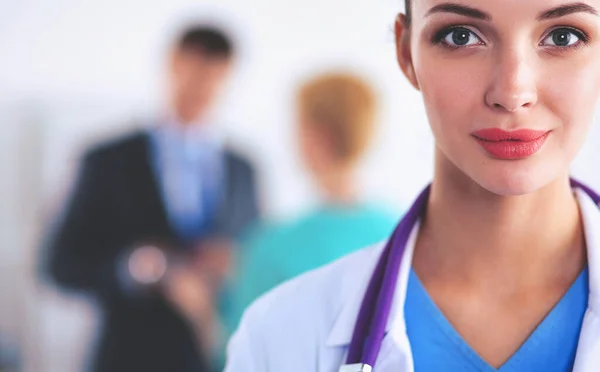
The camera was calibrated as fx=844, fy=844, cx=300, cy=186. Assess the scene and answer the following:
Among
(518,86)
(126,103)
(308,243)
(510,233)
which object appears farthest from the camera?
(126,103)

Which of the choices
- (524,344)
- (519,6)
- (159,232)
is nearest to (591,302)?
(524,344)

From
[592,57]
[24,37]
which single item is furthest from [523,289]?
[24,37]

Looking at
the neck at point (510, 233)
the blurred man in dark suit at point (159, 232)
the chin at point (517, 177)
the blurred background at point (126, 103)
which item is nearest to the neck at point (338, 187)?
the blurred man in dark suit at point (159, 232)

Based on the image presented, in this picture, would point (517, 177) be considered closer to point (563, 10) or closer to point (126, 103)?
point (563, 10)

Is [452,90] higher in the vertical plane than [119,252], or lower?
higher

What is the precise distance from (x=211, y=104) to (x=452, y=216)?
1859 millimetres

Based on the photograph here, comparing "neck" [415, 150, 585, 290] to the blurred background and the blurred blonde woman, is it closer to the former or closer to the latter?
the blurred blonde woman

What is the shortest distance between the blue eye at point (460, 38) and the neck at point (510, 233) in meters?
0.13

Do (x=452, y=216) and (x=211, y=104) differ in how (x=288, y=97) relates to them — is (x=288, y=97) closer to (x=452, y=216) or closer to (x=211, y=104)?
(x=211, y=104)

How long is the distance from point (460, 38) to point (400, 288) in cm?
25

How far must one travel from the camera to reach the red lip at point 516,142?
705 mm

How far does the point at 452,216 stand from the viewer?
0.83m

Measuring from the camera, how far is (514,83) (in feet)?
2.26

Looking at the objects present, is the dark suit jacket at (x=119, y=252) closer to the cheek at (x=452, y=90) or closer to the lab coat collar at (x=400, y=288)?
the lab coat collar at (x=400, y=288)
